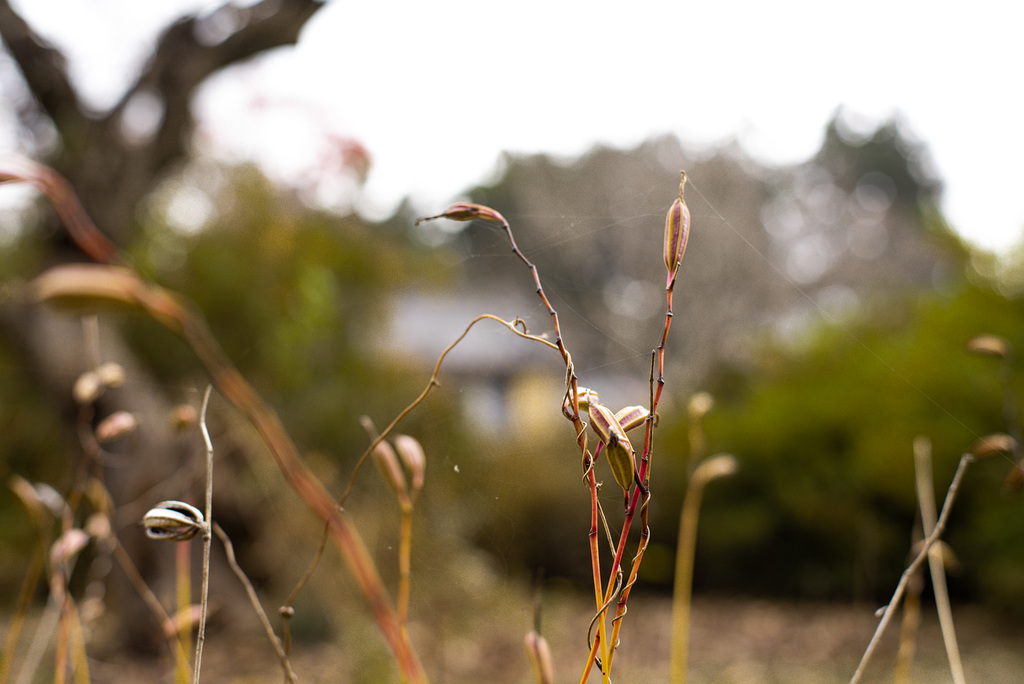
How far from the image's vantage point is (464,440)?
10.3 ft

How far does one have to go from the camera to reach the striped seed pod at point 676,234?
375 mm

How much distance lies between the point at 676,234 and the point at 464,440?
2.84m

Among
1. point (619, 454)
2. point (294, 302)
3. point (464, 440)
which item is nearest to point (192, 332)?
point (619, 454)

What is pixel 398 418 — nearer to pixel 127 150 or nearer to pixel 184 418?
pixel 184 418

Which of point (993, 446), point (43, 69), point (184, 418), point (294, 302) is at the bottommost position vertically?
point (294, 302)

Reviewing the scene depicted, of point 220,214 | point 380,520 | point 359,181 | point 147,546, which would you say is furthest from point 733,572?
point 220,214

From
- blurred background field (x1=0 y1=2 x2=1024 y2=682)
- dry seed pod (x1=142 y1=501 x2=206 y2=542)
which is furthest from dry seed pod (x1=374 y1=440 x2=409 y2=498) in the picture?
blurred background field (x1=0 y1=2 x2=1024 y2=682)

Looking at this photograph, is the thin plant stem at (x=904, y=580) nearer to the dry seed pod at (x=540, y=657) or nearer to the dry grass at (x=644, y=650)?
the dry seed pod at (x=540, y=657)

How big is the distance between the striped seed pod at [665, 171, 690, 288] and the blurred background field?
122cm

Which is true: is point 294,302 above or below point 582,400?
below

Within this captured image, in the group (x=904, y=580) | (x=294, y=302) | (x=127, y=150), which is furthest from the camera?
(x=294, y=302)

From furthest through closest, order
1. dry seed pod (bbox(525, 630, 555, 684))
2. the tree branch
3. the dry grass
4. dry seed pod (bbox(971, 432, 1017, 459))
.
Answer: the tree branch, the dry grass, dry seed pod (bbox(971, 432, 1017, 459)), dry seed pod (bbox(525, 630, 555, 684))

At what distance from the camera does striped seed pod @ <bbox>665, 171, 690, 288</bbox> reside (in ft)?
1.23

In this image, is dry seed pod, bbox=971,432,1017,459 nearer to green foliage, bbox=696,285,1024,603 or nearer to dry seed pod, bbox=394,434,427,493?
dry seed pod, bbox=394,434,427,493
